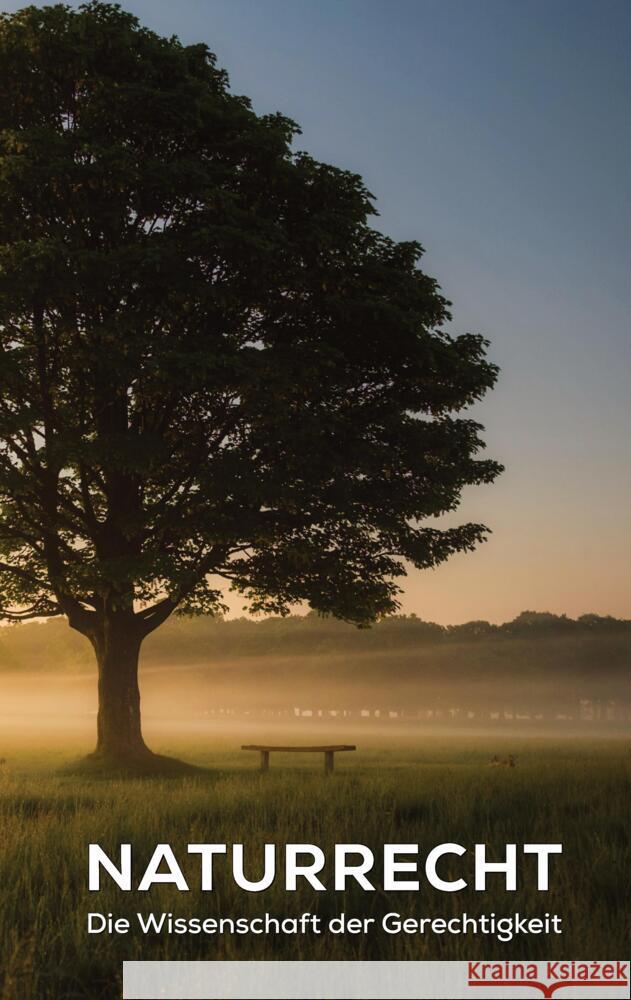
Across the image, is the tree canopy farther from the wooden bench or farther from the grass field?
the grass field

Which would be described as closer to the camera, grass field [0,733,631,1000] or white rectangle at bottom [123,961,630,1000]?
white rectangle at bottom [123,961,630,1000]

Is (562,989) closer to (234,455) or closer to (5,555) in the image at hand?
(234,455)

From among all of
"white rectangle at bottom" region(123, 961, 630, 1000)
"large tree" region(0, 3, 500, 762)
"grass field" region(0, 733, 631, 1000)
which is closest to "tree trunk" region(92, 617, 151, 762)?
"large tree" region(0, 3, 500, 762)

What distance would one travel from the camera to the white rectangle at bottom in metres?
6.56

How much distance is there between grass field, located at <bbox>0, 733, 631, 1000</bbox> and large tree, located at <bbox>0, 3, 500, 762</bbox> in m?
8.69

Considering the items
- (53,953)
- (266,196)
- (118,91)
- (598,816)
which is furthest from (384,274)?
(53,953)

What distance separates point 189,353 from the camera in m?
23.0

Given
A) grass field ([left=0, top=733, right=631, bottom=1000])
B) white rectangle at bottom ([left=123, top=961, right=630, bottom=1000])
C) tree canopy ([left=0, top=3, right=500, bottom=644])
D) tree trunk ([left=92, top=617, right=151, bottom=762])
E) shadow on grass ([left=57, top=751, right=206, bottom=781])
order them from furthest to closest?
tree trunk ([left=92, top=617, right=151, bottom=762])
shadow on grass ([left=57, top=751, right=206, bottom=781])
tree canopy ([left=0, top=3, right=500, bottom=644])
grass field ([left=0, top=733, right=631, bottom=1000])
white rectangle at bottom ([left=123, top=961, right=630, bottom=1000])

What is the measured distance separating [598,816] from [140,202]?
1905 centimetres

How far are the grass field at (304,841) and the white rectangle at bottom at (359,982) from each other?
19 centimetres

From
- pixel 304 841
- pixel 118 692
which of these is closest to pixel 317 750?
pixel 118 692

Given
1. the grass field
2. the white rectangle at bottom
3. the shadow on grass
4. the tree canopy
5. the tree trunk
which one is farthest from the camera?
the tree trunk

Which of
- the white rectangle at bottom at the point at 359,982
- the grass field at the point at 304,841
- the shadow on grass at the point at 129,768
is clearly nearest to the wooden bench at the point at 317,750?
the shadow on grass at the point at 129,768

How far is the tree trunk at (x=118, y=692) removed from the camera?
2838 cm
